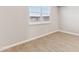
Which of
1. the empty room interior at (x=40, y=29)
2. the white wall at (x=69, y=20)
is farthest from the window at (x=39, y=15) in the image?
the white wall at (x=69, y=20)

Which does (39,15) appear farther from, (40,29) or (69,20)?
(69,20)

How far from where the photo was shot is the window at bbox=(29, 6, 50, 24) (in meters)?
1.20

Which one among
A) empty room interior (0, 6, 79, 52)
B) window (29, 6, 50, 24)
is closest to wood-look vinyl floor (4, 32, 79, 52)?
empty room interior (0, 6, 79, 52)

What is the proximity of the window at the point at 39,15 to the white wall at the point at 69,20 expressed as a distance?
0.49 feet

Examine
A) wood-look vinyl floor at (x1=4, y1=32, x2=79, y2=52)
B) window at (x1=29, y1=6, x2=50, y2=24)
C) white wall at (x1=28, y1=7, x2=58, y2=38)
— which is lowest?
wood-look vinyl floor at (x1=4, y1=32, x2=79, y2=52)

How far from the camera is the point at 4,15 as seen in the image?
4.27 ft

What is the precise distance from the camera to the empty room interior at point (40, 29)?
1202 millimetres

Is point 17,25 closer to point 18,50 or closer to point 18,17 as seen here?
point 18,17

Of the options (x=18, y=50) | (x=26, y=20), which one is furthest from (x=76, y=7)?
(x=18, y=50)

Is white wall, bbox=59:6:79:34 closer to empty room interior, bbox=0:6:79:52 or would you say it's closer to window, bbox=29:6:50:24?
empty room interior, bbox=0:6:79:52

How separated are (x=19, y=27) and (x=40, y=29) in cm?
25

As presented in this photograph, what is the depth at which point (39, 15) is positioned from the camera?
4.07 ft

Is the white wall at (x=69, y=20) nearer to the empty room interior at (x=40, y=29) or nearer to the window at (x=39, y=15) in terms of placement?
the empty room interior at (x=40, y=29)

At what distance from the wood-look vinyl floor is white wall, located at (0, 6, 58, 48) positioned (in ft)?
0.24
